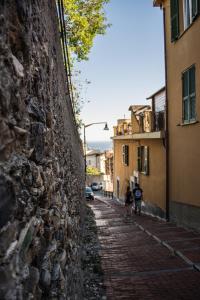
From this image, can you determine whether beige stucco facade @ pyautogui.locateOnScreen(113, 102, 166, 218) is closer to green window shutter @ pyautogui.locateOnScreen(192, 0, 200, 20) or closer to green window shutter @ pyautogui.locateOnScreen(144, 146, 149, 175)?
green window shutter @ pyautogui.locateOnScreen(144, 146, 149, 175)

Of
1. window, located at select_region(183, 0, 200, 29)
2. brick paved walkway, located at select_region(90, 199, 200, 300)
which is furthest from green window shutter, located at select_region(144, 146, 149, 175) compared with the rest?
window, located at select_region(183, 0, 200, 29)

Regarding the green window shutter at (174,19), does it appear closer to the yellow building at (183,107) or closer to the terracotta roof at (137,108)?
the yellow building at (183,107)

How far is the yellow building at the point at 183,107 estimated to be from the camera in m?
14.1

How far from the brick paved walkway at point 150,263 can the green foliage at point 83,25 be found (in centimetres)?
920

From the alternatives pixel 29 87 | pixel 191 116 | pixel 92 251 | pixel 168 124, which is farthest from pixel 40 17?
pixel 168 124

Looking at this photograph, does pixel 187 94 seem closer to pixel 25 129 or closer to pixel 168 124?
pixel 168 124

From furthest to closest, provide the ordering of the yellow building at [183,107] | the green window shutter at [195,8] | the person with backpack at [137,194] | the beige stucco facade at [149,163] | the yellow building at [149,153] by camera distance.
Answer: the person with backpack at [137,194] < the yellow building at [149,153] < the beige stucco facade at [149,163] < the yellow building at [183,107] < the green window shutter at [195,8]

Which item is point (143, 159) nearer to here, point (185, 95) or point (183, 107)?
point (183, 107)

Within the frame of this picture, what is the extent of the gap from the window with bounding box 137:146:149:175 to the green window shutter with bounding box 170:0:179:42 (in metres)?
8.04

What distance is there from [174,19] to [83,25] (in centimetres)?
516

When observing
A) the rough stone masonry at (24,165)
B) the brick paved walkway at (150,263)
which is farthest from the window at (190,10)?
the rough stone masonry at (24,165)

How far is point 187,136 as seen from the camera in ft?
49.5

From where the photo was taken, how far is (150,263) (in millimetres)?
9875

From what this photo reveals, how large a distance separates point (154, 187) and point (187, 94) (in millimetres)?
7458
